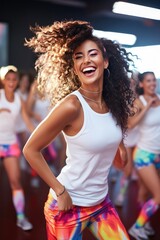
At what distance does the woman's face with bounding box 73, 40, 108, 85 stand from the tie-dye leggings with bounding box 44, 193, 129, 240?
598 millimetres

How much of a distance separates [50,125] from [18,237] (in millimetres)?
1917

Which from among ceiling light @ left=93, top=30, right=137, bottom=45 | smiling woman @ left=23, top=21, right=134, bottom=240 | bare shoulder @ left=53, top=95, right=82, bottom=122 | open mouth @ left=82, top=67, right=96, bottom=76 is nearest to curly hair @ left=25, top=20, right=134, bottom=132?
smiling woman @ left=23, top=21, right=134, bottom=240

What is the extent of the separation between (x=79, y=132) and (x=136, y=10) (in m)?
5.99

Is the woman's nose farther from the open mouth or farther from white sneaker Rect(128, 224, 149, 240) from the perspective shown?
white sneaker Rect(128, 224, 149, 240)

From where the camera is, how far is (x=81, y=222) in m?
1.69

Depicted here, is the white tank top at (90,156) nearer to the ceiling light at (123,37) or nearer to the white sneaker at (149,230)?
the white sneaker at (149,230)

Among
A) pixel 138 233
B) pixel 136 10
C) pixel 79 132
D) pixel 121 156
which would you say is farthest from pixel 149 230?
pixel 136 10

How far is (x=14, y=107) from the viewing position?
3543 millimetres

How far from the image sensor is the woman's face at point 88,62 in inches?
66.6

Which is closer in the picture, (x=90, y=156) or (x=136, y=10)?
(x=90, y=156)

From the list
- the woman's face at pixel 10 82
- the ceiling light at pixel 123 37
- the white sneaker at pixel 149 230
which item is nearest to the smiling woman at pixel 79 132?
the white sneaker at pixel 149 230

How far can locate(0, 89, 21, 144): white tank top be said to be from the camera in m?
3.42

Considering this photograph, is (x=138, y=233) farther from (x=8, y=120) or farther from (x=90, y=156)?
(x=90, y=156)

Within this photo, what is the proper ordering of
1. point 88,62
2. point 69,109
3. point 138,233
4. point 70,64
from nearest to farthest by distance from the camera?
point 69,109 → point 88,62 → point 70,64 → point 138,233
